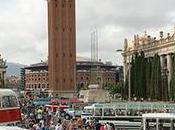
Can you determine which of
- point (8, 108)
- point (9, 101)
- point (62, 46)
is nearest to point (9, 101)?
point (9, 101)

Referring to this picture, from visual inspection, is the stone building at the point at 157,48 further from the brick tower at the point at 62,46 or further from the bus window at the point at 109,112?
the bus window at the point at 109,112

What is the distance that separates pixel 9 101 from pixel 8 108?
0.61 metres

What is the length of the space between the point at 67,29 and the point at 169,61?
2033 cm

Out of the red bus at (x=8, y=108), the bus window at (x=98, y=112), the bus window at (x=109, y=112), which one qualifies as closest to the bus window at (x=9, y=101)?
the red bus at (x=8, y=108)

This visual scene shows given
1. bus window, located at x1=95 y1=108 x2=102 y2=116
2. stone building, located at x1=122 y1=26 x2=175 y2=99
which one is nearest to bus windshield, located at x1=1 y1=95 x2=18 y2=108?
bus window, located at x1=95 y1=108 x2=102 y2=116

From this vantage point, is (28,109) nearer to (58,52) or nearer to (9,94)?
(9,94)

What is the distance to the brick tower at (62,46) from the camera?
4021 inches

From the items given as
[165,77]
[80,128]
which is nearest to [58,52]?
[165,77]

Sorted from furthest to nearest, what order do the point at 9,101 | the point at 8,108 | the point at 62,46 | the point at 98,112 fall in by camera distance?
the point at 62,46, the point at 98,112, the point at 9,101, the point at 8,108

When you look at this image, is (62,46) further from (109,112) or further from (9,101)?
(9,101)

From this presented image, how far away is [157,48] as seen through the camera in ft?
373

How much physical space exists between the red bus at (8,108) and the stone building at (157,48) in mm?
58059

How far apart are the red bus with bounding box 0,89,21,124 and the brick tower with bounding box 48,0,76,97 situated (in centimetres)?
7441

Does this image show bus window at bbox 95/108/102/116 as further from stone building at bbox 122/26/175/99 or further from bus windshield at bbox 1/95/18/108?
stone building at bbox 122/26/175/99
